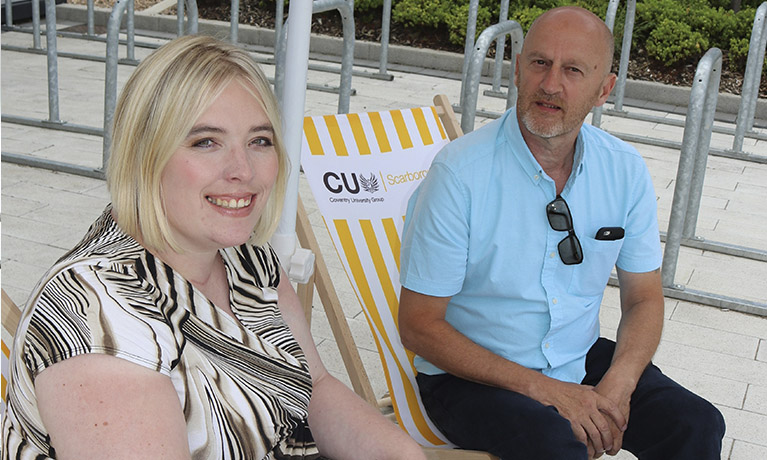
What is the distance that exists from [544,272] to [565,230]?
12 centimetres

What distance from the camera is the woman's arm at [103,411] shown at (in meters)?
1.34

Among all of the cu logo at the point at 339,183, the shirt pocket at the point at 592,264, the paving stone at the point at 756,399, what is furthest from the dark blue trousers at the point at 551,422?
the paving stone at the point at 756,399

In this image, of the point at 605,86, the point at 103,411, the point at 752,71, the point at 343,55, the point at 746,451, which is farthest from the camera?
the point at 752,71

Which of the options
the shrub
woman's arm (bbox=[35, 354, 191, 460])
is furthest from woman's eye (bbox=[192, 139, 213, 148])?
the shrub

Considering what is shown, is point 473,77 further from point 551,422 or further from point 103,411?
point 103,411

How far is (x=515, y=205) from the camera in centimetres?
237

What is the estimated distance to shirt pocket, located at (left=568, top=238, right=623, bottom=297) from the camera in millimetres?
2420

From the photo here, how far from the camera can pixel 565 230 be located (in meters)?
2.38

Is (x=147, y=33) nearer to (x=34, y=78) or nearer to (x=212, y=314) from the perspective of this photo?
(x=34, y=78)

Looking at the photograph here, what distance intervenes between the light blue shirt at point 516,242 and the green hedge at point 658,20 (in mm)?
7812

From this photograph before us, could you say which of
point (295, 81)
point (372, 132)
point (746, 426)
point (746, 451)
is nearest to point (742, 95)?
point (746, 426)

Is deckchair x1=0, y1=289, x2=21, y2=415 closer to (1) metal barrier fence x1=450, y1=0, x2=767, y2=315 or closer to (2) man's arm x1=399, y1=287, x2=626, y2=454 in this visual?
(2) man's arm x1=399, y1=287, x2=626, y2=454

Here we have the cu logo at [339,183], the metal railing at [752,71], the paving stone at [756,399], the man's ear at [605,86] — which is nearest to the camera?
the man's ear at [605,86]

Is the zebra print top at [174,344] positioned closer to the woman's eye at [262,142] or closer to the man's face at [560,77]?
the woman's eye at [262,142]
